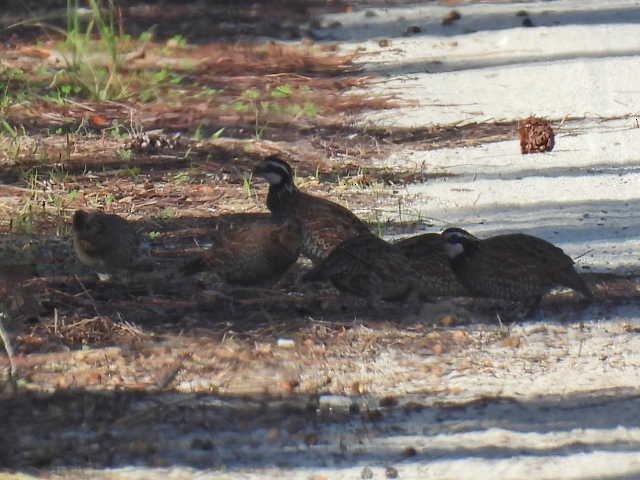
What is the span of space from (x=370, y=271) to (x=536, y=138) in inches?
181

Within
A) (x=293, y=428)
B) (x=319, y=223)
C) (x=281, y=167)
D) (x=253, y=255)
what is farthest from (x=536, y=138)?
(x=293, y=428)

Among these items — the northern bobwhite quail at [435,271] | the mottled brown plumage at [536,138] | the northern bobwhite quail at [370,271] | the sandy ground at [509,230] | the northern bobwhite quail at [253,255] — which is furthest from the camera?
the mottled brown plumage at [536,138]

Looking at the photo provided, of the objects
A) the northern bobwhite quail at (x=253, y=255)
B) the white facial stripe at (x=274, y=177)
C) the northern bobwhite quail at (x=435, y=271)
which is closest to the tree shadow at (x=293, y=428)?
the northern bobwhite quail at (x=435, y=271)

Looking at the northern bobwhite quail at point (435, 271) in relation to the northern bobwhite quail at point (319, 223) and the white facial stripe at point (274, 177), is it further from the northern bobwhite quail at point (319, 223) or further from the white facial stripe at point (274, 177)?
the white facial stripe at point (274, 177)

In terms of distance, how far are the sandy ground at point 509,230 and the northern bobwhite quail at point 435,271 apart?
55cm

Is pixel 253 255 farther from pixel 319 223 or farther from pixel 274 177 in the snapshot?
pixel 274 177

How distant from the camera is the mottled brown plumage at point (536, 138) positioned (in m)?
12.1

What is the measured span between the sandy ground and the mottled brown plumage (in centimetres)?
10

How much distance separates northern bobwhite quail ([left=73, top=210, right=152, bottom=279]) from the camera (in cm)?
862

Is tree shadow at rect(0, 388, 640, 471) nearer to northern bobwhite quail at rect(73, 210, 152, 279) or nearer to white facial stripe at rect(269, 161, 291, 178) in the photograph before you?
northern bobwhite quail at rect(73, 210, 152, 279)

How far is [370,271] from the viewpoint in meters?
8.00

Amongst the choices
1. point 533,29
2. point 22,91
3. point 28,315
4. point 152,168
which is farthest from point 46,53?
point 28,315

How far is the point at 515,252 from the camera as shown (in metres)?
8.11

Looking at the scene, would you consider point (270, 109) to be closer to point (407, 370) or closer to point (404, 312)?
point (404, 312)
